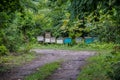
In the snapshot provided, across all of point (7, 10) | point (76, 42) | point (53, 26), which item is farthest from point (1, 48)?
point (53, 26)

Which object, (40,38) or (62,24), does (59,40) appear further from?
(40,38)

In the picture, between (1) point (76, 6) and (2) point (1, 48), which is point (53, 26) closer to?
(2) point (1, 48)

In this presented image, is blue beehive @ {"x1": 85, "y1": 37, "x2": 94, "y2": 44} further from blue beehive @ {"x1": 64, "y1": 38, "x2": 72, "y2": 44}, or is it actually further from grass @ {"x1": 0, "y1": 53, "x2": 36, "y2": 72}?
grass @ {"x1": 0, "y1": 53, "x2": 36, "y2": 72}

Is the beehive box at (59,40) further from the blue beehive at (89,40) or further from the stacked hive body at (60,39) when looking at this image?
the blue beehive at (89,40)

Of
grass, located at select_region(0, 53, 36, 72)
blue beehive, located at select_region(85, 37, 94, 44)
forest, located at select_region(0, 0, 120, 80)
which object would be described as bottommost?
grass, located at select_region(0, 53, 36, 72)

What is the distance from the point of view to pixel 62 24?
103 ft

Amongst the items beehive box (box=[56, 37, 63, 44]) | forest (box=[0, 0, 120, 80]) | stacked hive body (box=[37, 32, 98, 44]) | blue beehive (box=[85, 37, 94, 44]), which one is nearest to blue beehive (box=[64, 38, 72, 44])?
stacked hive body (box=[37, 32, 98, 44])

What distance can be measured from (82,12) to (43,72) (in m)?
4.28

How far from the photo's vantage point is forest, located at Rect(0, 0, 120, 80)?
891 centimetres

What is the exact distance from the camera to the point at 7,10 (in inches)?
554

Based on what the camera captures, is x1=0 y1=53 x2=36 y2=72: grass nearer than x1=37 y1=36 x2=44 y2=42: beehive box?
Yes

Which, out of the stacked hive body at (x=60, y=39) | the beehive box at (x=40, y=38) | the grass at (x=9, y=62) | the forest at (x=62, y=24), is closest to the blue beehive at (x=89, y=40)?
the stacked hive body at (x=60, y=39)

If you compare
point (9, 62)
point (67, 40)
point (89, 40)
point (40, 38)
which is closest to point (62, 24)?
point (67, 40)

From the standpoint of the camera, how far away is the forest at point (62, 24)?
891 centimetres
